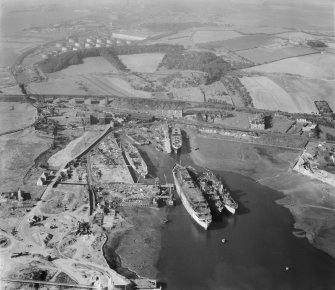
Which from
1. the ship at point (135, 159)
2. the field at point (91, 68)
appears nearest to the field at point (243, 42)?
the field at point (91, 68)

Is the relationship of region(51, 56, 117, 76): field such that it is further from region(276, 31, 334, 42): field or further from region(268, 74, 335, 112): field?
region(276, 31, 334, 42): field

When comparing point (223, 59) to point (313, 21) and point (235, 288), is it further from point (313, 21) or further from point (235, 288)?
point (235, 288)

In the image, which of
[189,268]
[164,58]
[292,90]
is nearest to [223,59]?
[164,58]

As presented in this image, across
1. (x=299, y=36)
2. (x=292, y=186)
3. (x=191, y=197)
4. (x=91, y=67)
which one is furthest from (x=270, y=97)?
(x=299, y=36)

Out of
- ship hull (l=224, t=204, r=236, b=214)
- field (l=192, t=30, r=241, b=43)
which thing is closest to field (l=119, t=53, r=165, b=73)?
field (l=192, t=30, r=241, b=43)

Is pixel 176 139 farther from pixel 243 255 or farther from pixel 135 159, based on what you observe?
pixel 243 255

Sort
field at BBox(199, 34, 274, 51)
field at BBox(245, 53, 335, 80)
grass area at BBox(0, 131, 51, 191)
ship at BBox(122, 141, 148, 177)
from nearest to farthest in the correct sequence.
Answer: grass area at BBox(0, 131, 51, 191) → ship at BBox(122, 141, 148, 177) → field at BBox(245, 53, 335, 80) → field at BBox(199, 34, 274, 51)
